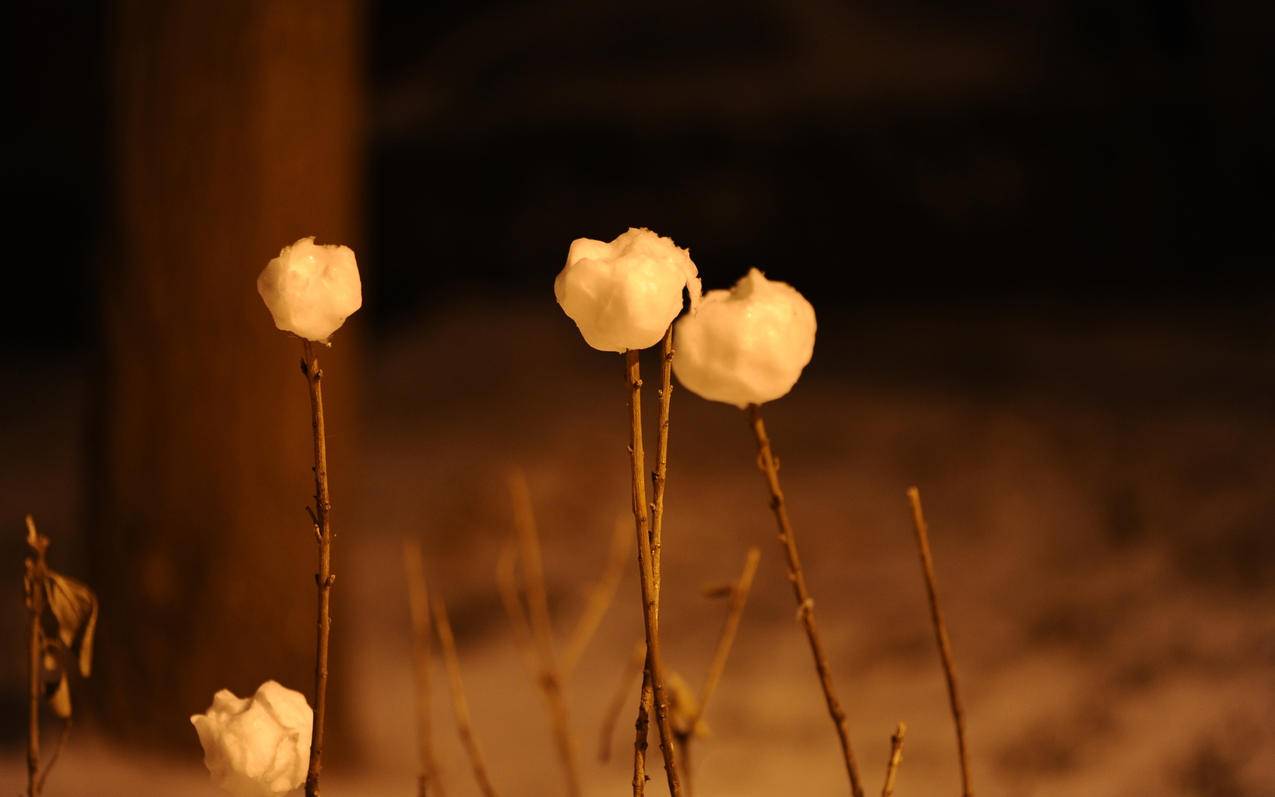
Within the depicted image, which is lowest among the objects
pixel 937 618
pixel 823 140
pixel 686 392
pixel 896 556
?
pixel 937 618

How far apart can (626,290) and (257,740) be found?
10.1 inches

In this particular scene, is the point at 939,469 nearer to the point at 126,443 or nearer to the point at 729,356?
the point at 126,443

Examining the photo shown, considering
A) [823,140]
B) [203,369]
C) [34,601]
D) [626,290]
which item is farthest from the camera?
[823,140]

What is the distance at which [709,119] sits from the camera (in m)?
4.32

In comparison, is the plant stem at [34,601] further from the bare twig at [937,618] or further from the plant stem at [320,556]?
the bare twig at [937,618]

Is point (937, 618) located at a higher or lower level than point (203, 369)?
lower

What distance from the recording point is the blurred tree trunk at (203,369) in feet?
5.62

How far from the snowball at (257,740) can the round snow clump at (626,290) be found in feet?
0.73

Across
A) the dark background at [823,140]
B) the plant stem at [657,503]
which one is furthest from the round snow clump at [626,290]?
the dark background at [823,140]

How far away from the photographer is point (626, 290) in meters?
0.53

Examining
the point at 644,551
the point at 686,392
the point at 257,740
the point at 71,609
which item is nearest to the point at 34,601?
the point at 71,609

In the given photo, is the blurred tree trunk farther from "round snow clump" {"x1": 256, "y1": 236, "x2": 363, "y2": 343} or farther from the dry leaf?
"round snow clump" {"x1": 256, "y1": 236, "x2": 363, "y2": 343}

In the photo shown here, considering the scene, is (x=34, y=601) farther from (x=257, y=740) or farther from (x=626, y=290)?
(x=626, y=290)

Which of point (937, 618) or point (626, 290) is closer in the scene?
point (626, 290)
